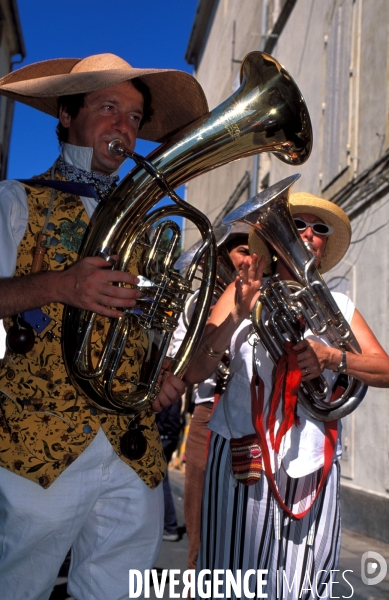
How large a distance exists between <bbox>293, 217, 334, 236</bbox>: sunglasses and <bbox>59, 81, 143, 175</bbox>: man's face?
971mm

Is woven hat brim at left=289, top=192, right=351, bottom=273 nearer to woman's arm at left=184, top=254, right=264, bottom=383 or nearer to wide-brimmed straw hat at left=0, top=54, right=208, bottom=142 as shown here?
woman's arm at left=184, top=254, right=264, bottom=383

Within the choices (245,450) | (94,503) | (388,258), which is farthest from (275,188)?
(388,258)

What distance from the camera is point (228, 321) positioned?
284 cm

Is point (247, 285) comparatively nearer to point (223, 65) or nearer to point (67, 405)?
point (67, 405)

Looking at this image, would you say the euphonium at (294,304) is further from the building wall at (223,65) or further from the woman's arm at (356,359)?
the building wall at (223,65)

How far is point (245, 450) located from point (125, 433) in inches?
26.9

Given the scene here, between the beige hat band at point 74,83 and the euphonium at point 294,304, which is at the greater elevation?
the beige hat band at point 74,83

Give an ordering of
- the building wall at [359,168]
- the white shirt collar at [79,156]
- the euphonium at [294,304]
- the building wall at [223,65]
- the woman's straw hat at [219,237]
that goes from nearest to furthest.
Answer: the white shirt collar at [79,156], the euphonium at [294,304], the woman's straw hat at [219,237], the building wall at [359,168], the building wall at [223,65]

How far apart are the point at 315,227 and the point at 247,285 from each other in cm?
62

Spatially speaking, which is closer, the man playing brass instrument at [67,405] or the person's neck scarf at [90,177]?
the man playing brass instrument at [67,405]

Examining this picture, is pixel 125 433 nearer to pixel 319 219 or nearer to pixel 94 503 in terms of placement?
pixel 94 503

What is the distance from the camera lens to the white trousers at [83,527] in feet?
6.81

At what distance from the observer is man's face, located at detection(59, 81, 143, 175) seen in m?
2.47

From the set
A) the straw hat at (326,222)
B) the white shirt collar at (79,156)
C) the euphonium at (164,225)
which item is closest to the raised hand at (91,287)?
the euphonium at (164,225)
